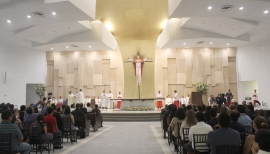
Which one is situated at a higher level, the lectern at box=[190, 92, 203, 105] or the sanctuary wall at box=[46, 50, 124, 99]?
the sanctuary wall at box=[46, 50, 124, 99]

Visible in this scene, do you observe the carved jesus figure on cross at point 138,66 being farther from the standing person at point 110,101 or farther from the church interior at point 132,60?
the standing person at point 110,101

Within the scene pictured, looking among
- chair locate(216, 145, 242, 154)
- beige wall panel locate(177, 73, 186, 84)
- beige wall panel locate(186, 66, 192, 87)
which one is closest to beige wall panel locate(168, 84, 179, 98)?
beige wall panel locate(177, 73, 186, 84)

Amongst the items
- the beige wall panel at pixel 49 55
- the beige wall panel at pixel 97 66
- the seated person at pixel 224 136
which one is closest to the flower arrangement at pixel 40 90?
the beige wall panel at pixel 49 55

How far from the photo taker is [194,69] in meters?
20.6

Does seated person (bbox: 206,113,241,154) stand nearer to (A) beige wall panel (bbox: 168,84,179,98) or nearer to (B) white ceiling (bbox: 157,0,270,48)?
(B) white ceiling (bbox: 157,0,270,48)

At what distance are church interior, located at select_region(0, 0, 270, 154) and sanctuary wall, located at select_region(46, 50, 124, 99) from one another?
0.29ft

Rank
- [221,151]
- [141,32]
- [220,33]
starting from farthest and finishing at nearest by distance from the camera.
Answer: [141,32] → [220,33] → [221,151]

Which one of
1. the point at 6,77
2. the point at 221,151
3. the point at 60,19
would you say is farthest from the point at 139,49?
the point at 221,151

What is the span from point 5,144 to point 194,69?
1817 cm

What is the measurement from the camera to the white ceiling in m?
10.2

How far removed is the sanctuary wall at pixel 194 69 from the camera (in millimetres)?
20266

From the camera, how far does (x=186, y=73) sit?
2069 cm

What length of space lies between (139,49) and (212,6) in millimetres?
7884

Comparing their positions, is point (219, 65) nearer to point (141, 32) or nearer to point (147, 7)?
point (141, 32)
